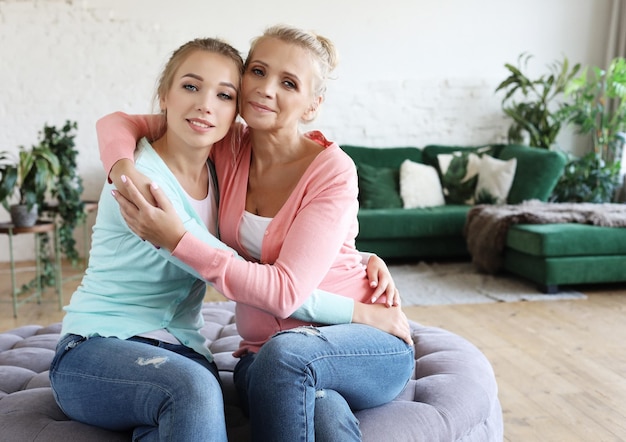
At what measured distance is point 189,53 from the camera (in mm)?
1588

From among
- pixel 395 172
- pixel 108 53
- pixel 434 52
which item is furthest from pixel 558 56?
pixel 108 53

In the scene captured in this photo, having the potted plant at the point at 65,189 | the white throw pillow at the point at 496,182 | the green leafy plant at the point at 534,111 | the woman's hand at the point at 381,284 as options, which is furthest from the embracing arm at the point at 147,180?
the green leafy plant at the point at 534,111

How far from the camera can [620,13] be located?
6.46 meters

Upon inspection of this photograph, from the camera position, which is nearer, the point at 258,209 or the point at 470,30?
the point at 258,209

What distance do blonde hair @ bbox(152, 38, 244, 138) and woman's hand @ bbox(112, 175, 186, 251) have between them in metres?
0.33

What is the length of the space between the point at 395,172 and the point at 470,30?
1.74m

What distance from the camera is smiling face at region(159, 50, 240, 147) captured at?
154cm

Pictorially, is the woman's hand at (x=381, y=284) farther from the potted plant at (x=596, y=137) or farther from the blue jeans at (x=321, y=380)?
the potted plant at (x=596, y=137)

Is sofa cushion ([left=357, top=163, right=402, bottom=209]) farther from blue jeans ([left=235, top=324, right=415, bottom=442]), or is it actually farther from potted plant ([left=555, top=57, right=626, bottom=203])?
blue jeans ([left=235, top=324, right=415, bottom=442])

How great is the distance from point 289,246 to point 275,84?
435mm

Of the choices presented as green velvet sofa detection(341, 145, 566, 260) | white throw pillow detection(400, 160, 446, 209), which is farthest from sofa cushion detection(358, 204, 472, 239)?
white throw pillow detection(400, 160, 446, 209)

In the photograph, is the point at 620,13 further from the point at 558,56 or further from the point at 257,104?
the point at 257,104

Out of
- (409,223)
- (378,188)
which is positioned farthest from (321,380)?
(378,188)

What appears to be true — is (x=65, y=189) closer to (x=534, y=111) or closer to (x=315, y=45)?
(x=315, y=45)
